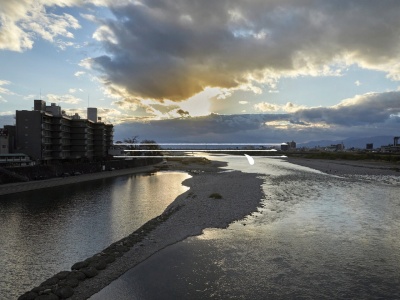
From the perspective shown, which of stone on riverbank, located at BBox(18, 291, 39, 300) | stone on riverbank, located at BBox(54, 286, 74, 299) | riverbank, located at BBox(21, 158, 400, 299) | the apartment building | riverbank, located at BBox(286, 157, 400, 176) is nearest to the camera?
stone on riverbank, located at BBox(18, 291, 39, 300)

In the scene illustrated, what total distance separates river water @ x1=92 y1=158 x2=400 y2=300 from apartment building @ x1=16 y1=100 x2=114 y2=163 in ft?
220

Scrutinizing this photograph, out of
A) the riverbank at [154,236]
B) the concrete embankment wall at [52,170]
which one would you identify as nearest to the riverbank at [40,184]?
the concrete embankment wall at [52,170]

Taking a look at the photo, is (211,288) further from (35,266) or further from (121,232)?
(121,232)

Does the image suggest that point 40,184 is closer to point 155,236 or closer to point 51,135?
point 51,135

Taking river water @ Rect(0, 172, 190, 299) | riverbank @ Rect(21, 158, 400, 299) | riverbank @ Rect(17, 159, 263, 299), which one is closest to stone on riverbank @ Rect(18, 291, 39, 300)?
riverbank @ Rect(17, 159, 263, 299)

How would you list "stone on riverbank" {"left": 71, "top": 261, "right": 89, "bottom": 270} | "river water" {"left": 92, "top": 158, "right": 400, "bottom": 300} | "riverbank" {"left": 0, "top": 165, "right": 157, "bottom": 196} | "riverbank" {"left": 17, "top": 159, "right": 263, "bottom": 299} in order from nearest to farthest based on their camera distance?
"river water" {"left": 92, "top": 158, "right": 400, "bottom": 300}, "riverbank" {"left": 17, "top": 159, "right": 263, "bottom": 299}, "stone on riverbank" {"left": 71, "top": 261, "right": 89, "bottom": 270}, "riverbank" {"left": 0, "top": 165, "right": 157, "bottom": 196}

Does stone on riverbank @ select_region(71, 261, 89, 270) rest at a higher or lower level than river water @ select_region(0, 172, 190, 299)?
higher

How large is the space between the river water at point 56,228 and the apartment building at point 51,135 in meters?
31.5

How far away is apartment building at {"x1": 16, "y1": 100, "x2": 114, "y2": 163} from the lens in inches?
2985

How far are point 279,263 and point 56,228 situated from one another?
20.1 m

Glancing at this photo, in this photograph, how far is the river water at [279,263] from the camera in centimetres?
1428

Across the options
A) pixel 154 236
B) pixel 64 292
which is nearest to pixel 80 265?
pixel 64 292

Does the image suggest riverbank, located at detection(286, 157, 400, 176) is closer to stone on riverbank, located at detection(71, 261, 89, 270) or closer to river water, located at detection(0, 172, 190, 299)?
river water, located at detection(0, 172, 190, 299)

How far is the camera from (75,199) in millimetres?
45125
